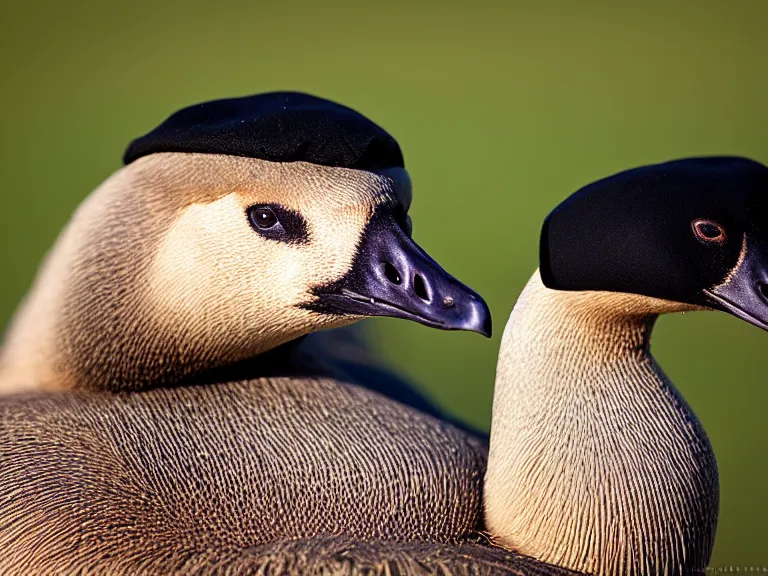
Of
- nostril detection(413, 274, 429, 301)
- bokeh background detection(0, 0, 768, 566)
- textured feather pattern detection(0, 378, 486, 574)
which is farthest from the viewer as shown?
bokeh background detection(0, 0, 768, 566)

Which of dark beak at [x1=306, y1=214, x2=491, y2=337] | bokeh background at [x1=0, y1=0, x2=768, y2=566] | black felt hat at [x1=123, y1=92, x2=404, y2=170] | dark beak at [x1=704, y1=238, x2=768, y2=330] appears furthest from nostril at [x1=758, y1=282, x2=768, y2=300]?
bokeh background at [x1=0, y1=0, x2=768, y2=566]

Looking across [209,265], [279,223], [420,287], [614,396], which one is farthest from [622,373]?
[209,265]

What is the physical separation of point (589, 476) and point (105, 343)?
3.33 ft

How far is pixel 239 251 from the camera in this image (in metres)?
2.10

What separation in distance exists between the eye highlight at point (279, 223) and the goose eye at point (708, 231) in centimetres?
72

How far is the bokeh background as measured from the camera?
5.92 metres

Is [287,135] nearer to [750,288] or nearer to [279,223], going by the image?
[279,223]

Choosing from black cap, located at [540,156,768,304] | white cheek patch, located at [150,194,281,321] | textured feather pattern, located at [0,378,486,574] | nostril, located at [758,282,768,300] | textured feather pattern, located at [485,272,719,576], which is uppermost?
black cap, located at [540,156,768,304]

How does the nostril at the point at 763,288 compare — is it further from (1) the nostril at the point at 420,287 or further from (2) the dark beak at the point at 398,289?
(1) the nostril at the point at 420,287

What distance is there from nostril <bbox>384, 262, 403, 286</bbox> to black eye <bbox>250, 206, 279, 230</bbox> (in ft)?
0.76

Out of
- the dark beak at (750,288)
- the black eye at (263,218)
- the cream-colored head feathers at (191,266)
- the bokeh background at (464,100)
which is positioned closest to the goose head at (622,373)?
the dark beak at (750,288)

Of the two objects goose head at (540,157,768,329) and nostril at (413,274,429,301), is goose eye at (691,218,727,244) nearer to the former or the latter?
goose head at (540,157,768,329)

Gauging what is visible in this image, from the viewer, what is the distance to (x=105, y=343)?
2.25 meters

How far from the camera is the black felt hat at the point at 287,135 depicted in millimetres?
2104
